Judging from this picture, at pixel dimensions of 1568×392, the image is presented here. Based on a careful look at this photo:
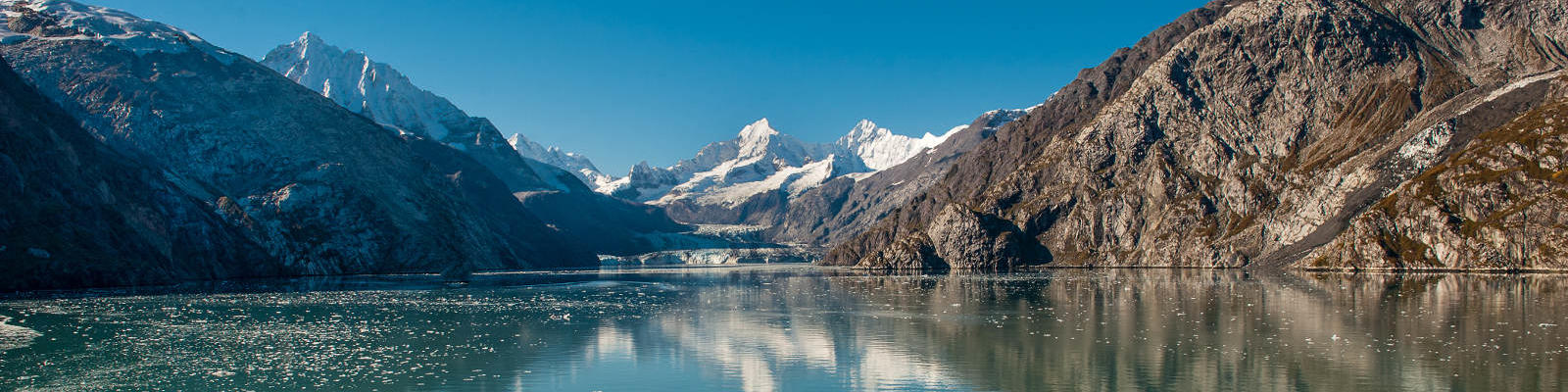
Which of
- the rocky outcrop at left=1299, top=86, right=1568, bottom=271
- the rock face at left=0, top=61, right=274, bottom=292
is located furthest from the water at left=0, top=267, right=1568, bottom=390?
the rocky outcrop at left=1299, top=86, right=1568, bottom=271

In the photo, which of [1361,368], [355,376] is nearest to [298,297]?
[355,376]

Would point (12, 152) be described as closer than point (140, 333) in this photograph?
No

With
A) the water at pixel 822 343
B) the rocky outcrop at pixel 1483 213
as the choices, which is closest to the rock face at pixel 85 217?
the water at pixel 822 343

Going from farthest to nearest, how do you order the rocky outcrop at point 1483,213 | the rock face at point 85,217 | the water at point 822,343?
the rocky outcrop at point 1483,213, the rock face at point 85,217, the water at point 822,343

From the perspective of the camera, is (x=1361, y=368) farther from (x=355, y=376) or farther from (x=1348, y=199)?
(x=1348, y=199)

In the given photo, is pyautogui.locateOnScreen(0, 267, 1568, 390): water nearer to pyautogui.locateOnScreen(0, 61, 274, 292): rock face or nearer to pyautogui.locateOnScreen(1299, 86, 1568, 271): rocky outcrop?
pyautogui.locateOnScreen(0, 61, 274, 292): rock face

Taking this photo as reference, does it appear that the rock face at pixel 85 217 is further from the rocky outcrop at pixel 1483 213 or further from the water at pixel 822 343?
the rocky outcrop at pixel 1483 213
